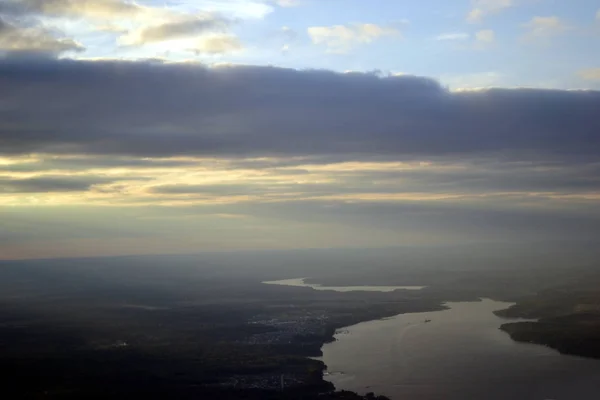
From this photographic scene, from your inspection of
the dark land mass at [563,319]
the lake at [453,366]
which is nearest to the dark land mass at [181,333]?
the lake at [453,366]

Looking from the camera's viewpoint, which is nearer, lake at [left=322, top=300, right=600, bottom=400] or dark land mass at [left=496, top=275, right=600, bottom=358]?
lake at [left=322, top=300, right=600, bottom=400]

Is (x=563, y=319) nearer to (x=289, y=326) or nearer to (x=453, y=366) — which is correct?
(x=453, y=366)

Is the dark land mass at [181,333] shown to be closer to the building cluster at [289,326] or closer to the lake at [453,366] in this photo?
the building cluster at [289,326]

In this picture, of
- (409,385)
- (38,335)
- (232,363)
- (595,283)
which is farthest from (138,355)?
(595,283)

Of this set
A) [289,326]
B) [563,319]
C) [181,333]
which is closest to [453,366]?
[563,319]

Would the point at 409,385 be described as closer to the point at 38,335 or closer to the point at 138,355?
the point at 138,355

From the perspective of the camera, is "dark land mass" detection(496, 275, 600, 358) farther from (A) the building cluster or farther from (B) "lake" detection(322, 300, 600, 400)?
(A) the building cluster

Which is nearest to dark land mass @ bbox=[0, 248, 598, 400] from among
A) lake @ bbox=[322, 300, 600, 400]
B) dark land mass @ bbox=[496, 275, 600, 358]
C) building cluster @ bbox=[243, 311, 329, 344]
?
building cluster @ bbox=[243, 311, 329, 344]
